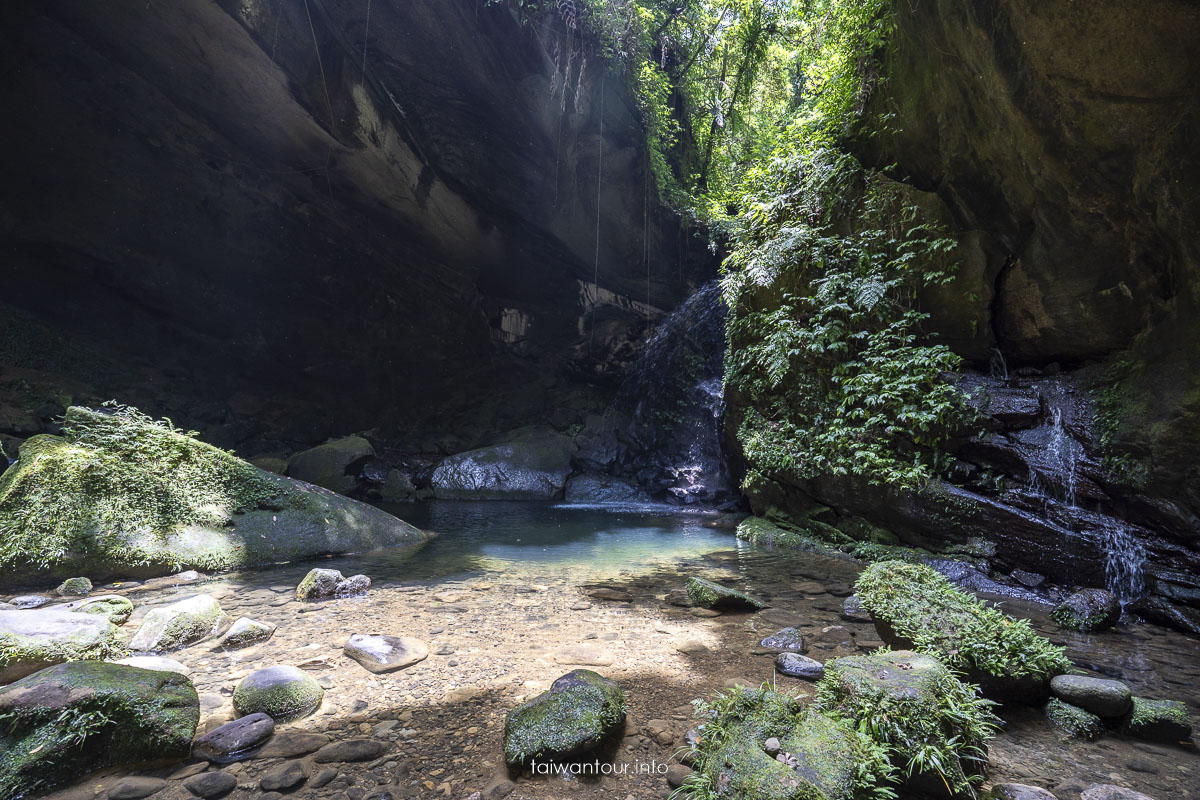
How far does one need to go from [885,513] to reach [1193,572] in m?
2.32

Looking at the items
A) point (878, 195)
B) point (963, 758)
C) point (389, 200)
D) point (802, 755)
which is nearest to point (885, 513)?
point (878, 195)

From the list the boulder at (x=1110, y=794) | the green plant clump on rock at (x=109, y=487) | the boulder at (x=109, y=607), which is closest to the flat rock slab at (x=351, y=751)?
the boulder at (x=109, y=607)

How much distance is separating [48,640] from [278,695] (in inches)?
54.1

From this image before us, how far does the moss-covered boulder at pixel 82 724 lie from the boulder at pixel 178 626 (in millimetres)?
1029

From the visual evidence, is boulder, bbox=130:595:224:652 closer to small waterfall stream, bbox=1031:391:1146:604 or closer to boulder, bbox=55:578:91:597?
boulder, bbox=55:578:91:597

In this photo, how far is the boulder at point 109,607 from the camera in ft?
10.9

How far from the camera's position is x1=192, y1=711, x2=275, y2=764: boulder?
193 cm

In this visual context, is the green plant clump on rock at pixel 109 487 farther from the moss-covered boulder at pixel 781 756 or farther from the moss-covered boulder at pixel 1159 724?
the moss-covered boulder at pixel 1159 724

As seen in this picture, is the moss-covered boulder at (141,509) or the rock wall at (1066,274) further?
the moss-covered boulder at (141,509)

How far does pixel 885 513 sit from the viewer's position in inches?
227

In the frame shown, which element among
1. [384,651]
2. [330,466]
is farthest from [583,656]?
[330,466]

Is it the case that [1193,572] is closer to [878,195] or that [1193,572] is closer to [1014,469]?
[1014,469]

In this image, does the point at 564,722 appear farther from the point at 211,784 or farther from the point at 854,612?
the point at 854,612

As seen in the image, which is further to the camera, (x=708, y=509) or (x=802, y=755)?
(x=708, y=509)
